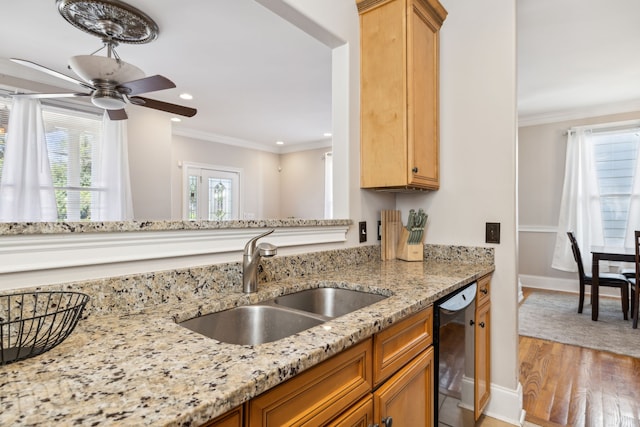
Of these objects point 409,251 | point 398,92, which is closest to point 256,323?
point 409,251

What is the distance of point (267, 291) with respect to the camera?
1235 mm

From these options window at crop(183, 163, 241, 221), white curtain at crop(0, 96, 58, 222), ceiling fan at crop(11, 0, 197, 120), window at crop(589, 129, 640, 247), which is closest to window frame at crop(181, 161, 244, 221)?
window at crop(183, 163, 241, 221)

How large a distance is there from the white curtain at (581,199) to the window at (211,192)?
5407 mm

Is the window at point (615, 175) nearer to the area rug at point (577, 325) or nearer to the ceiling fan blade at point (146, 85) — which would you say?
the area rug at point (577, 325)

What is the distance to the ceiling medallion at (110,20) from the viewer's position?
2.20m

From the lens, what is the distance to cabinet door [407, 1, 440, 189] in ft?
5.83

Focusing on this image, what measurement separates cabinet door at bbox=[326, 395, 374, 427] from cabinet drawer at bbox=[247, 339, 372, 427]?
16mm

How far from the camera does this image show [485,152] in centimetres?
196

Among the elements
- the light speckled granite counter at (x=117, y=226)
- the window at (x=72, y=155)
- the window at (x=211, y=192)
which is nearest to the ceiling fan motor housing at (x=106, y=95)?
the window at (x=72, y=155)

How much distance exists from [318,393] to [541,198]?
18.0 feet

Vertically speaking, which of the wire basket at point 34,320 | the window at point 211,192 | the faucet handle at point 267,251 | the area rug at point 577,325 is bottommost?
the area rug at point 577,325

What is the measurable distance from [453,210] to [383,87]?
33.8 inches

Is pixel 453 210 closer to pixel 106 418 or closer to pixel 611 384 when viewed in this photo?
pixel 611 384

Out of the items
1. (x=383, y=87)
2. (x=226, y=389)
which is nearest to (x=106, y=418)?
(x=226, y=389)
